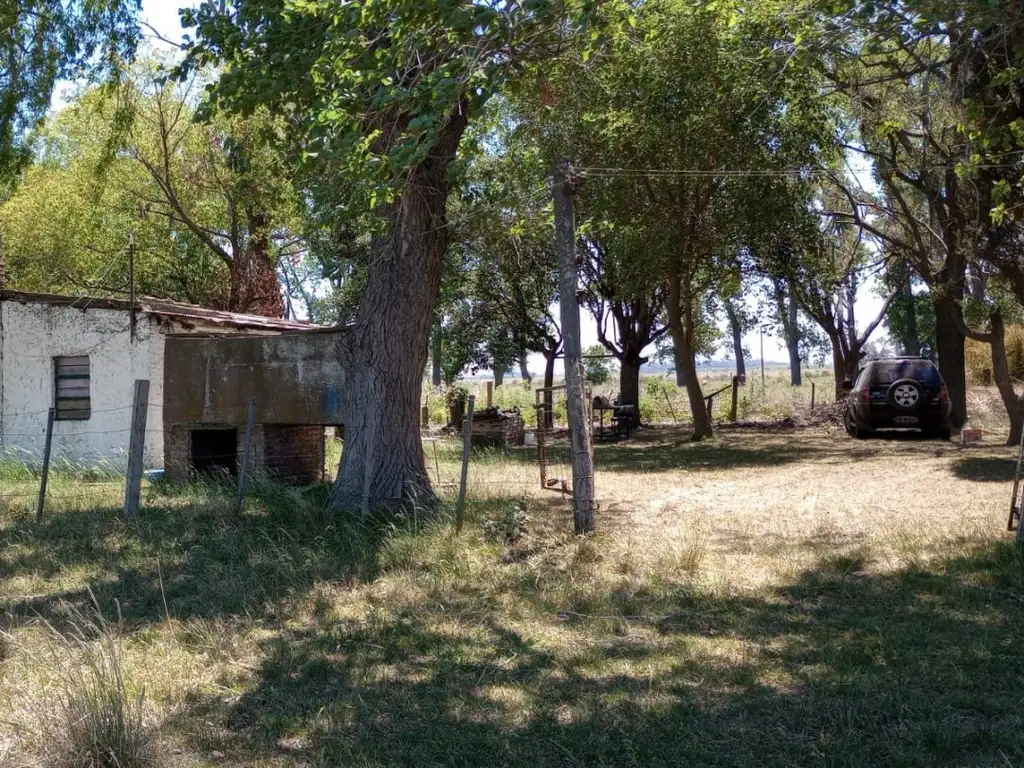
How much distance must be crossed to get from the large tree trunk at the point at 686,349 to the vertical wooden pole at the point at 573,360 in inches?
386

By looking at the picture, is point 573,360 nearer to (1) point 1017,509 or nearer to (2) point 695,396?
(1) point 1017,509

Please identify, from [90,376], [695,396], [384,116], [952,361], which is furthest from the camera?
[695,396]

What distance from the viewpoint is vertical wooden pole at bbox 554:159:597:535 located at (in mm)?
9070

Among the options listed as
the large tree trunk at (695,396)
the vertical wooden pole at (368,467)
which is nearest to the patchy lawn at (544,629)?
the vertical wooden pole at (368,467)

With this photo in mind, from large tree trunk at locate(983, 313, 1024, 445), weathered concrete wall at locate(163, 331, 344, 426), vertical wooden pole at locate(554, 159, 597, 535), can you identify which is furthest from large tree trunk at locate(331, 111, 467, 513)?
large tree trunk at locate(983, 313, 1024, 445)

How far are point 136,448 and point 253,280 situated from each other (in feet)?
47.7

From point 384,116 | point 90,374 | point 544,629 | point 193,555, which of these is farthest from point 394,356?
point 90,374

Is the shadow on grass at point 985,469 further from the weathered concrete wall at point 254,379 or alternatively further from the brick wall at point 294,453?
the brick wall at point 294,453

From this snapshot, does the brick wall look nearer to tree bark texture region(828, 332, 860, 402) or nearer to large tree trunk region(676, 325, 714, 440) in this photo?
large tree trunk region(676, 325, 714, 440)

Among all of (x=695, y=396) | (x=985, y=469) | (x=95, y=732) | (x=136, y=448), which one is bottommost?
(x=95, y=732)

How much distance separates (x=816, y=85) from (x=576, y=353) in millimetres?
10064

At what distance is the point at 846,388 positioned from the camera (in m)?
25.4

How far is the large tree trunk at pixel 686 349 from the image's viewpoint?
64.4ft

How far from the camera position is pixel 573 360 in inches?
362
